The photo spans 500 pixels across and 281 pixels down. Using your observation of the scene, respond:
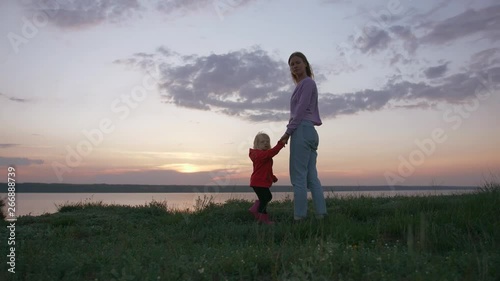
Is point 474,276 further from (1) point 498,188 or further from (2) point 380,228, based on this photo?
(1) point 498,188

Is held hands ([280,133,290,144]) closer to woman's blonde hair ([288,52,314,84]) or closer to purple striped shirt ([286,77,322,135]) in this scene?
purple striped shirt ([286,77,322,135])

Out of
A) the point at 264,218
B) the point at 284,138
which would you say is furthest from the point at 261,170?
the point at 284,138

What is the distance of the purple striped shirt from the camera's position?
668cm

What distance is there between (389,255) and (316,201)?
9.39 feet

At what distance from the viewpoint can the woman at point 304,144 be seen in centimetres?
665

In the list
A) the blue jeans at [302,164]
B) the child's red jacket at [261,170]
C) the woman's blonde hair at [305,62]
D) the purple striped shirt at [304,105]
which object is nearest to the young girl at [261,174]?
the child's red jacket at [261,170]

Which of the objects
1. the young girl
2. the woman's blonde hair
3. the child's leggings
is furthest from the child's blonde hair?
the woman's blonde hair

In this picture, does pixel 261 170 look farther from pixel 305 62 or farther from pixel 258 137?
pixel 305 62

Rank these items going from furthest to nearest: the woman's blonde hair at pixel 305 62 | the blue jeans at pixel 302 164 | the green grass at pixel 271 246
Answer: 1. the woman's blonde hair at pixel 305 62
2. the blue jeans at pixel 302 164
3. the green grass at pixel 271 246

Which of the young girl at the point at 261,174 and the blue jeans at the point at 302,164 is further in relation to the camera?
the young girl at the point at 261,174

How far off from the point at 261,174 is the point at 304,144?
1.19 metres

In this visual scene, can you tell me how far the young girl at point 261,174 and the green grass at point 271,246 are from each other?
0.43 meters

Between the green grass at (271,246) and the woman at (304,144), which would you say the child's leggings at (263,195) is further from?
the woman at (304,144)

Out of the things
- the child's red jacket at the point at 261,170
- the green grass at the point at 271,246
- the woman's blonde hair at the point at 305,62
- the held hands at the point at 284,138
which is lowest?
the green grass at the point at 271,246
